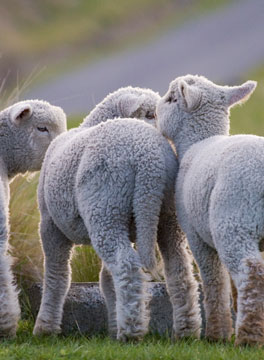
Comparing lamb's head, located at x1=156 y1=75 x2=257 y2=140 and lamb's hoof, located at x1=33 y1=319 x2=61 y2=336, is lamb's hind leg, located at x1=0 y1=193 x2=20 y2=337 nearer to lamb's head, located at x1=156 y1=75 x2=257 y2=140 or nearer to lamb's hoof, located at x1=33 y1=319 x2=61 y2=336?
lamb's hoof, located at x1=33 y1=319 x2=61 y2=336

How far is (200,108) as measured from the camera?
5652 mm

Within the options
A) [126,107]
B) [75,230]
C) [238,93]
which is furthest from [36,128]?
[238,93]

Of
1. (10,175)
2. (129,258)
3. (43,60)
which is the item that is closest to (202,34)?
(43,60)

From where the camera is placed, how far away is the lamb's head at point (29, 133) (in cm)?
650

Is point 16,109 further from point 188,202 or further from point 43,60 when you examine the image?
point 43,60

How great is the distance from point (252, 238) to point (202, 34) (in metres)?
19.8

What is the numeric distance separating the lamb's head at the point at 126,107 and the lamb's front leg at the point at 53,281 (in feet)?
A: 3.01

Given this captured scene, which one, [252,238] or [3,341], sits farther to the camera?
[3,341]

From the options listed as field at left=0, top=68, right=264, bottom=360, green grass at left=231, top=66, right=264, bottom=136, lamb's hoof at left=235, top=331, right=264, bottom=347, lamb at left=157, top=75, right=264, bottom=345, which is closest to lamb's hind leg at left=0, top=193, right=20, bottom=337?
field at left=0, top=68, right=264, bottom=360

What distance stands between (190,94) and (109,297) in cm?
167

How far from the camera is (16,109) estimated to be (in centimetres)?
640

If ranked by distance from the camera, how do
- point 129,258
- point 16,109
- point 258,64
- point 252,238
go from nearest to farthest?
1. point 252,238
2. point 129,258
3. point 16,109
4. point 258,64

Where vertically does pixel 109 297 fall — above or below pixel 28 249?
below

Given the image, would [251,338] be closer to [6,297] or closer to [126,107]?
[6,297]
